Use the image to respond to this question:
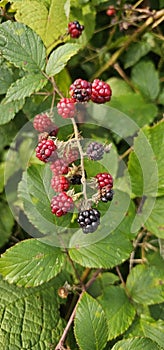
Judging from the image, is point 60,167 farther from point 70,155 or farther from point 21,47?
point 21,47

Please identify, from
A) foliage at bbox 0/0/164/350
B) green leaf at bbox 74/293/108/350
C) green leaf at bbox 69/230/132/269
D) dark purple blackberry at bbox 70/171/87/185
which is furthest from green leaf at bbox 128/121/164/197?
green leaf at bbox 74/293/108/350

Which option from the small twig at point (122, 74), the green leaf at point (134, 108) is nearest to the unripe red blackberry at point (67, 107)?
the green leaf at point (134, 108)

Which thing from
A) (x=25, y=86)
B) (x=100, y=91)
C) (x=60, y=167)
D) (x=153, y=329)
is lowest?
(x=153, y=329)

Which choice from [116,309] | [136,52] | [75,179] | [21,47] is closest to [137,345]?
[116,309]

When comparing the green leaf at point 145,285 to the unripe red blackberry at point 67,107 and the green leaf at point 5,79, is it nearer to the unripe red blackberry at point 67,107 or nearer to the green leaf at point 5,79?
the unripe red blackberry at point 67,107

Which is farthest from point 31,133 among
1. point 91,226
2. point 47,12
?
point 91,226
